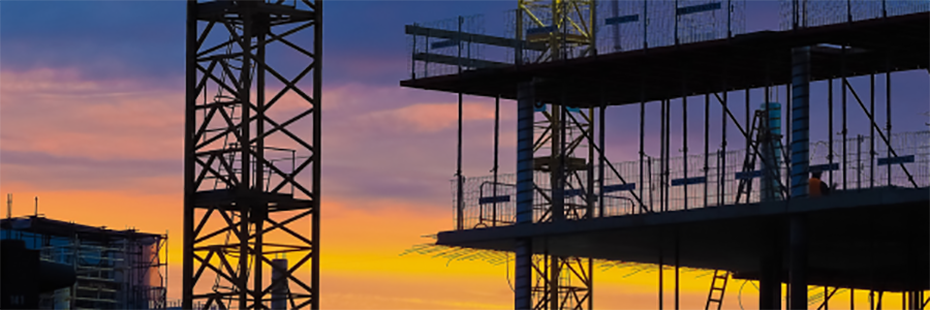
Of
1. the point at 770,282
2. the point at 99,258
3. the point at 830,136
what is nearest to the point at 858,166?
the point at 830,136

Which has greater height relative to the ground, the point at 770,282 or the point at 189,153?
the point at 189,153

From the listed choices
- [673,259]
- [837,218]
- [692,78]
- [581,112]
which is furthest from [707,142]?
[581,112]

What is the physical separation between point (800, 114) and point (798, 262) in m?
4.74

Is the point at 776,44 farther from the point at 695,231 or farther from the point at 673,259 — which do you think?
the point at 673,259

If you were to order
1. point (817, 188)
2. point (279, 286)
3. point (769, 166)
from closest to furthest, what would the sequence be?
1. point (817, 188)
2. point (769, 166)
3. point (279, 286)

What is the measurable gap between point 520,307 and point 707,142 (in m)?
8.96

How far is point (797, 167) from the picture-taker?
52.5 metres

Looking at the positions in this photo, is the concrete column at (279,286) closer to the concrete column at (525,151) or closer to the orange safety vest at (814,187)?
the concrete column at (525,151)

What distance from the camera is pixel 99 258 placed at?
359 feet

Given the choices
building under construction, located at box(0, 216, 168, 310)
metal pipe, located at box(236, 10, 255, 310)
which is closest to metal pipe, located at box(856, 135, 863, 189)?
metal pipe, located at box(236, 10, 255, 310)

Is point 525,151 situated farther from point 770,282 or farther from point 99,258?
point 99,258

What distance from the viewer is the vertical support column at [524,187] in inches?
2346

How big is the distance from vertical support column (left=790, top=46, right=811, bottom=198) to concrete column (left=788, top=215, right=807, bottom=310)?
1569 mm

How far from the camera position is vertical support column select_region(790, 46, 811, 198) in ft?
172
